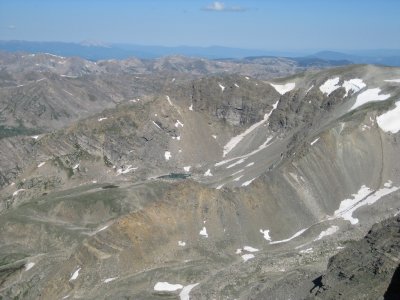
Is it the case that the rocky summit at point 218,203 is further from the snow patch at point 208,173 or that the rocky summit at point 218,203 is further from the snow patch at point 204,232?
the snow patch at point 208,173

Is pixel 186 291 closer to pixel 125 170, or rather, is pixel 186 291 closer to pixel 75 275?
pixel 75 275

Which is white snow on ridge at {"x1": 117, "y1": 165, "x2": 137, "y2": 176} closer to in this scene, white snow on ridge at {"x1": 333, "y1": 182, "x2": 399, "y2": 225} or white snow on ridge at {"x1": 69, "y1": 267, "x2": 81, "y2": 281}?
white snow on ridge at {"x1": 333, "y1": 182, "x2": 399, "y2": 225}

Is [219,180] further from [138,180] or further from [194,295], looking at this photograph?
[194,295]

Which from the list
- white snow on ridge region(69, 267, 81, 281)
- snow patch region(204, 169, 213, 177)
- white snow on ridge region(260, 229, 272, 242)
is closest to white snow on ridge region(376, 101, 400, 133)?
white snow on ridge region(260, 229, 272, 242)

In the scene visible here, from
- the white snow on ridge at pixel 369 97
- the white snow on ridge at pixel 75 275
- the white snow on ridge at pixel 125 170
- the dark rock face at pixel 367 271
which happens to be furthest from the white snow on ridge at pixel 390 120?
the white snow on ridge at pixel 75 275

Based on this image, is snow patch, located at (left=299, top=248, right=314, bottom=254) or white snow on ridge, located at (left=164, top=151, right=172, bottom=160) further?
white snow on ridge, located at (left=164, top=151, right=172, bottom=160)

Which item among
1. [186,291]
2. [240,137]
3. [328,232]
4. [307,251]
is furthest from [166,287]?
[240,137]
